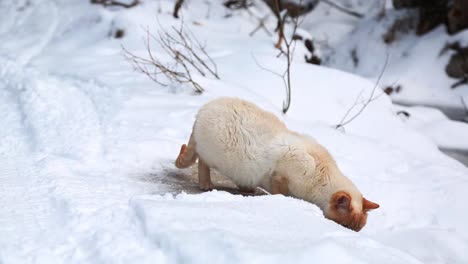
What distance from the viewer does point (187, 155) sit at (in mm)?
5105

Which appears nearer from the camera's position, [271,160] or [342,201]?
[342,201]

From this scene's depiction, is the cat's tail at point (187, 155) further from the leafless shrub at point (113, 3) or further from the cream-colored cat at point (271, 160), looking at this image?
the leafless shrub at point (113, 3)

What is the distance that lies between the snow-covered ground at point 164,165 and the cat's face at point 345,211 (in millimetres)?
514

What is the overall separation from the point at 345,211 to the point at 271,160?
67 centimetres

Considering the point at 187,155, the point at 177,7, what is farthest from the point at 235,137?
the point at 177,7

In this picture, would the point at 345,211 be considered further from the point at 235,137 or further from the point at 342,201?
the point at 235,137

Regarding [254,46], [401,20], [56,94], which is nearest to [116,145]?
[56,94]

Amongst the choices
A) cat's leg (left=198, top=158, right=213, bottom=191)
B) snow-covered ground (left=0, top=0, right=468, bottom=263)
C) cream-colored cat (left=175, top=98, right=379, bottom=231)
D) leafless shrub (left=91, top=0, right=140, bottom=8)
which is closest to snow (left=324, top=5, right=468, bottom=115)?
snow-covered ground (left=0, top=0, right=468, bottom=263)

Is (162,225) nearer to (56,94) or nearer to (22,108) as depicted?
(22,108)

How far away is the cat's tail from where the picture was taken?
503 cm

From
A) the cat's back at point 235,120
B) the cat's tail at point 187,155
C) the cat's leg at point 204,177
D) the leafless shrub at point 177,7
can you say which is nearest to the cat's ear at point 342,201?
the cat's back at point 235,120

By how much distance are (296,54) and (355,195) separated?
7.38m

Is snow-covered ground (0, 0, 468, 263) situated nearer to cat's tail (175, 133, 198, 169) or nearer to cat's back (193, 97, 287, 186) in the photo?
cat's tail (175, 133, 198, 169)

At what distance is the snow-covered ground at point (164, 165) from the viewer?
304 cm
